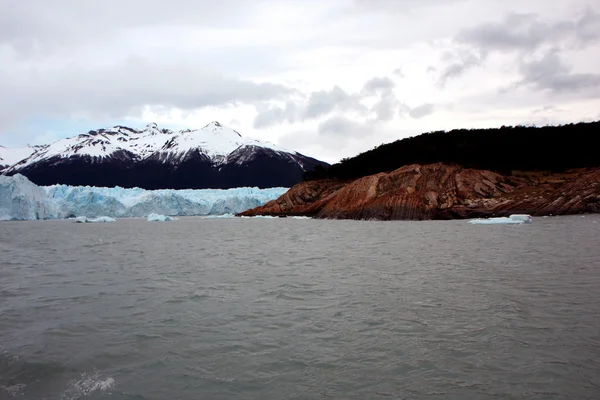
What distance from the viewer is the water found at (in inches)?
226

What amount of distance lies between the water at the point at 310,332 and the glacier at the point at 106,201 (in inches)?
2478

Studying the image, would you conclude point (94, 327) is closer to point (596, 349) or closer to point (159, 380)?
point (159, 380)

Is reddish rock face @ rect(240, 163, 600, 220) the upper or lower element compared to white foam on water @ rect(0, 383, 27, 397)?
upper

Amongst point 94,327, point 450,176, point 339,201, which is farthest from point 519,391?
point 339,201

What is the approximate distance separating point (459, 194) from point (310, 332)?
44.7 metres

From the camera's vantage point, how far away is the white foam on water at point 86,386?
18.5 ft

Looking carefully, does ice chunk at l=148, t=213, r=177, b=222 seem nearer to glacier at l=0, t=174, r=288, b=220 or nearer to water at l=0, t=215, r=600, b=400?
glacier at l=0, t=174, r=288, b=220

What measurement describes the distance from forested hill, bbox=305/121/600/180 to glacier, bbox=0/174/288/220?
35490 millimetres

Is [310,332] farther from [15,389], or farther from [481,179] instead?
[481,179]

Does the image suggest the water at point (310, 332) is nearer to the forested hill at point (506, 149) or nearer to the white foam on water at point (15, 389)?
the white foam on water at point (15, 389)

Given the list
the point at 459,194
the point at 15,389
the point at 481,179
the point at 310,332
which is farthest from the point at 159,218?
the point at 15,389

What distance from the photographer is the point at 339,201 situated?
58312mm

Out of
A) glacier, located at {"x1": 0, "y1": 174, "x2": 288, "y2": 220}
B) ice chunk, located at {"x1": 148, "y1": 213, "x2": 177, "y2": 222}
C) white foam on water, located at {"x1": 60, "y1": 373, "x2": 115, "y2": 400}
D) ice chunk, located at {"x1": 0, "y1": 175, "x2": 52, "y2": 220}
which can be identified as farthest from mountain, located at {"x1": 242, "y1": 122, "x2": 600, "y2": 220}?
white foam on water, located at {"x1": 60, "y1": 373, "x2": 115, "y2": 400}

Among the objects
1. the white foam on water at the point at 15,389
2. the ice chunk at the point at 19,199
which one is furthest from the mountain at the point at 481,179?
the white foam on water at the point at 15,389
